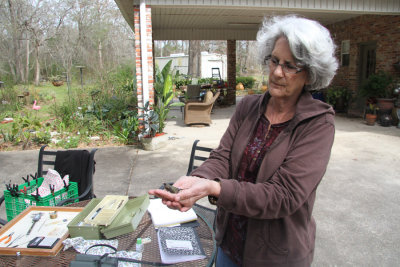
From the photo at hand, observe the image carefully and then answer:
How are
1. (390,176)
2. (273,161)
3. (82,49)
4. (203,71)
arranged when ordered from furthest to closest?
1. (203,71)
2. (82,49)
3. (390,176)
4. (273,161)

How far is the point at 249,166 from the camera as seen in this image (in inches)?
51.8

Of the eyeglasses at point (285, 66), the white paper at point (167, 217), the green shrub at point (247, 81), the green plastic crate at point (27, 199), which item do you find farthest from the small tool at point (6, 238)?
the green shrub at point (247, 81)

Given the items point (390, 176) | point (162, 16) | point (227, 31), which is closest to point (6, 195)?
point (390, 176)

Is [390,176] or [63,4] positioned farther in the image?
[63,4]

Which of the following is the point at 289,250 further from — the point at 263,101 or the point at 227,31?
the point at 227,31

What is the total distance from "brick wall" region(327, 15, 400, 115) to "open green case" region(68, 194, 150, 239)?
8.70 meters

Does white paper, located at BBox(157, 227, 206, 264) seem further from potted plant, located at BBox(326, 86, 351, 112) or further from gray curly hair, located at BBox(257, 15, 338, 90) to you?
potted plant, located at BBox(326, 86, 351, 112)

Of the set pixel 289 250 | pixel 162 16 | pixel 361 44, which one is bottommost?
pixel 289 250

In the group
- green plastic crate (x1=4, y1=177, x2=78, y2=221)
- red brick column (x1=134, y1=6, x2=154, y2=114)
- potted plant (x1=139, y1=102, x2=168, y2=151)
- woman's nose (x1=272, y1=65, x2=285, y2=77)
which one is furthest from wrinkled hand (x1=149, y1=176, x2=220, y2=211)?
red brick column (x1=134, y1=6, x2=154, y2=114)

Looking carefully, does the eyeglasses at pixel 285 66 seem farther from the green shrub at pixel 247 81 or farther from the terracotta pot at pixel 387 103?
the green shrub at pixel 247 81

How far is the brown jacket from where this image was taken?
1085 mm

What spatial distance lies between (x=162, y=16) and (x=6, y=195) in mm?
7522

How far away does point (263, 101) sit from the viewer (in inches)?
55.9

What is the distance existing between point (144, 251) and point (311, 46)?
1.29 meters
